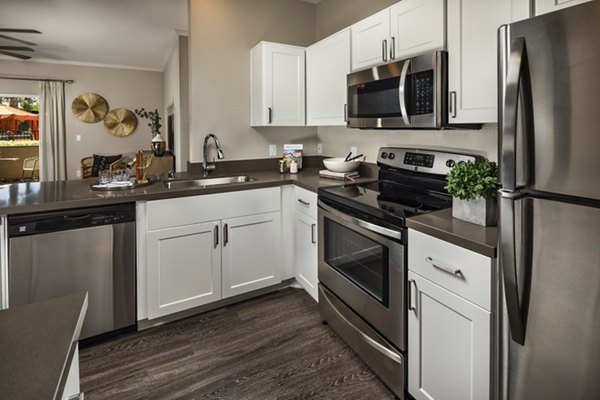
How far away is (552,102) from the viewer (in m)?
0.98

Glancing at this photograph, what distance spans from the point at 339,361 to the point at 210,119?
7.17ft

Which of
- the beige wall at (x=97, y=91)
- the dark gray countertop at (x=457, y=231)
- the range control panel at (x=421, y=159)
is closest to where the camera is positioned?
the dark gray countertop at (x=457, y=231)

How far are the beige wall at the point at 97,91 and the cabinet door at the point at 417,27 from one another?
282 inches

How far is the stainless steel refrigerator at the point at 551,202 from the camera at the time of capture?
927 mm

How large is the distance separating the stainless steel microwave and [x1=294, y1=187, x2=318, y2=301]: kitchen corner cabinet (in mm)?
646

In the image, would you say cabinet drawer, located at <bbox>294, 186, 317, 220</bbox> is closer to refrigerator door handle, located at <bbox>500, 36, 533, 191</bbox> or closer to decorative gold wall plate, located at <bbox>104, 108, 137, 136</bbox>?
refrigerator door handle, located at <bbox>500, 36, 533, 191</bbox>

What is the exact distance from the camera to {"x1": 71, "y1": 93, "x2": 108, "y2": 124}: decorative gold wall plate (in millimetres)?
7477

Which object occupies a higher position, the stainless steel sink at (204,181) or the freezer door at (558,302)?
the stainless steel sink at (204,181)

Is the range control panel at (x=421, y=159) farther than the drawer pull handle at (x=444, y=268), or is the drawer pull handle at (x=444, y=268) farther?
the range control panel at (x=421, y=159)

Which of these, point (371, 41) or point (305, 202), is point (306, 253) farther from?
point (371, 41)

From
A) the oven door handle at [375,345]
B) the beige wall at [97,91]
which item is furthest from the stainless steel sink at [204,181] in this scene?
the beige wall at [97,91]

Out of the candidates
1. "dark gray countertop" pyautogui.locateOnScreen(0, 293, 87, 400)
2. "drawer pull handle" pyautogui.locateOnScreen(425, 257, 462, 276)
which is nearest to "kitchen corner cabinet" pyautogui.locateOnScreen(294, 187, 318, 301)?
"drawer pull handle" pyautogui.locateOnScreen(425, 257, 462, 276)

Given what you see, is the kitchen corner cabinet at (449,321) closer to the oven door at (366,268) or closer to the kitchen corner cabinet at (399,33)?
the oven door at (366,268)

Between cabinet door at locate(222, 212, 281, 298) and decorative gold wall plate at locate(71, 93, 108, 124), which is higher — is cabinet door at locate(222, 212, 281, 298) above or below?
below
